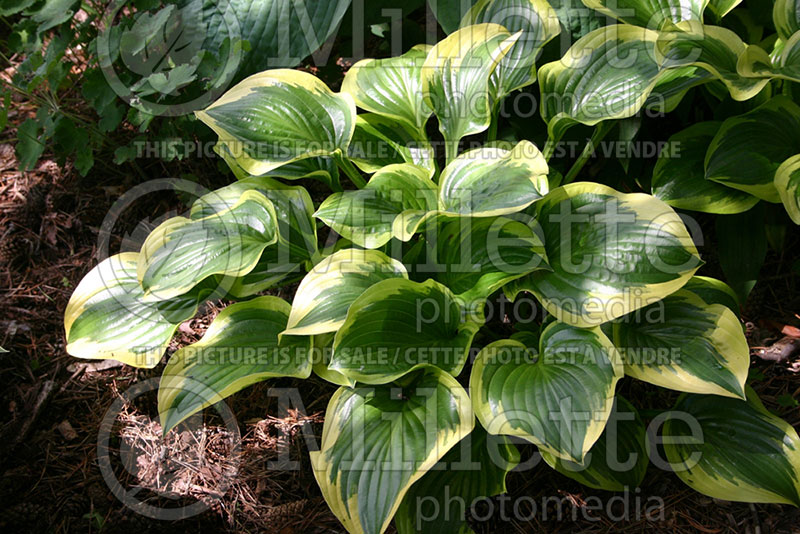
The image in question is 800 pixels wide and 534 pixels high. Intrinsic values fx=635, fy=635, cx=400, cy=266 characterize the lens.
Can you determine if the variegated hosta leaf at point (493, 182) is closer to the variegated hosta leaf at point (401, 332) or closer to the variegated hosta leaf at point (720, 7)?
the variegated hosta leaf at point (401, 332)

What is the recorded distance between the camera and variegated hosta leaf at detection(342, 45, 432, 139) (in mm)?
1550

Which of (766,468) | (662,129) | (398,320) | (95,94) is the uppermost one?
(95,94)

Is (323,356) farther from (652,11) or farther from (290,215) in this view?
(652,11)

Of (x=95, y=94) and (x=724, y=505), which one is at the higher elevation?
(x=95, y=94)

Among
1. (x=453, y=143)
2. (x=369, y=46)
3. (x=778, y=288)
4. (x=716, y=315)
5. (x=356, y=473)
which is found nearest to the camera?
(x=356, y=473)

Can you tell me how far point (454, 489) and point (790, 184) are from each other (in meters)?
0.92

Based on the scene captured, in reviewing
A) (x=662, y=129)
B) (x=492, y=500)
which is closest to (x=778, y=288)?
(x=662, y=129)

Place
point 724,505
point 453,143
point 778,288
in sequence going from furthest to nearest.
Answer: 1. point 778,288
2. point 453,143
3. point 724,505

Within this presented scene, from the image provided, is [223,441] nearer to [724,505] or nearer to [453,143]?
[453,143]

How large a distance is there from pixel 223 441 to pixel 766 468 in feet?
3.99

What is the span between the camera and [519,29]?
1.52 meters

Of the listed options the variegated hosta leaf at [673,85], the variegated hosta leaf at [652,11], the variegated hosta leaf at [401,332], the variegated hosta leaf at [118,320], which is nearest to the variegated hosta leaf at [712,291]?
the variegated hosta leaf at [673,85]

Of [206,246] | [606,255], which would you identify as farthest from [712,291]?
[206,246]

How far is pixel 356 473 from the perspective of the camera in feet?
3.81
